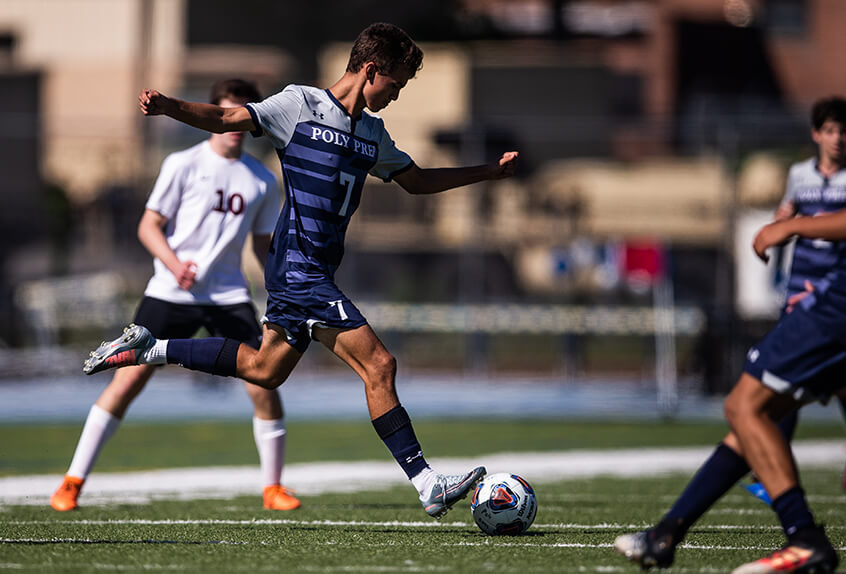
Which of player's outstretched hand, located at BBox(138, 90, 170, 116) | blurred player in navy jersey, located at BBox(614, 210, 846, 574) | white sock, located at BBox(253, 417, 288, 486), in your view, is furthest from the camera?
white sock, located at BBox(253, 417, 288, 486)

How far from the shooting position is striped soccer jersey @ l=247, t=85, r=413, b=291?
587cm

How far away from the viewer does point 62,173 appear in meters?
20.6

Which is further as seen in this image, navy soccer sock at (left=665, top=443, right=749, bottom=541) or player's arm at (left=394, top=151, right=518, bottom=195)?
player's arm at (left=394, top=151, right=518, bottom=195)

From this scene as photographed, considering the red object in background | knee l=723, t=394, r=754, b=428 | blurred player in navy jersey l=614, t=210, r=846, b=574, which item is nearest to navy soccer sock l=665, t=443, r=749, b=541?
blurred player in navy jersey l=614, t=210, r=846, b=574

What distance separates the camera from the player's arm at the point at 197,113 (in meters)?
5.39

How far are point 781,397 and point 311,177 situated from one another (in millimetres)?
2240

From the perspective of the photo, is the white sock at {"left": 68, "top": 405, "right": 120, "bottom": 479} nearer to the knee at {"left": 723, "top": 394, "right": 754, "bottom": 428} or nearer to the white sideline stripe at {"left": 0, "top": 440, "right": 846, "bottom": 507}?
the white sideline stripe at {"left": 0, "top": 440, "right": 846, "bottom": 507}

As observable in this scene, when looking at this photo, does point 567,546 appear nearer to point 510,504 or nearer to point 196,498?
point 510,504

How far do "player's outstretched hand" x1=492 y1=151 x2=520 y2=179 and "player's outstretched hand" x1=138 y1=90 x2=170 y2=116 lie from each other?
5.50ft

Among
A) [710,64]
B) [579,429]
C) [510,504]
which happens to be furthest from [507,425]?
[710,64]

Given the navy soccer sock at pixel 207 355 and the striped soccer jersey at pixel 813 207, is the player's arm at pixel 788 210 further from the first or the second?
the navy soccer sock at pixel 207 355

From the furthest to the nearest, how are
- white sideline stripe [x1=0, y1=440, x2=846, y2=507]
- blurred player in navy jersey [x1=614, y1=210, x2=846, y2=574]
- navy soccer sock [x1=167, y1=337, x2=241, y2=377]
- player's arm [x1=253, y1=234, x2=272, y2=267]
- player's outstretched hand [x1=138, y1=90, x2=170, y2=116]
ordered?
white sideline stripe [x1=0, y1=440, x2=846, y2=507] < player's arm [x1=253, y1=234, x2=272, y2=267] < navy soccer sock [x1=167, y1=337, x2=241, y2=377] < player's outstretched hand [x1=138, y1=90, x2=170, y2=116] < blurred player in navy jersey [x1=614, y1=210, x2=846, y2=574]

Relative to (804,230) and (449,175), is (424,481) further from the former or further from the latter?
(804,230)

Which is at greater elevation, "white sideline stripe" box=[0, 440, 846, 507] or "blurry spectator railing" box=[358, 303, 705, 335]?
"white sideline stripe" box=[0, 440, 846, 507]
